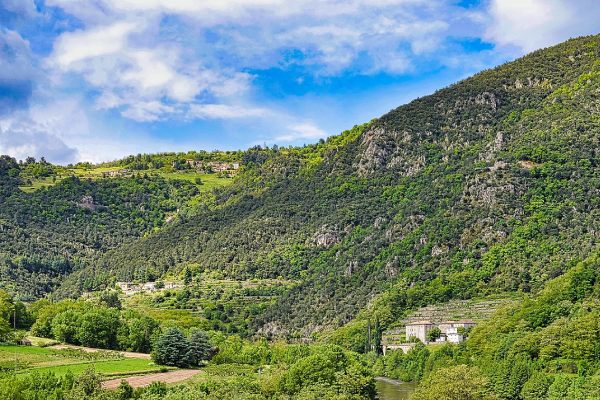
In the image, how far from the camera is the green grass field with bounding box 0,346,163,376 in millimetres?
102375

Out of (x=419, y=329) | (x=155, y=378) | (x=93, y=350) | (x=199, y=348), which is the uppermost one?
(x=93, y=350)

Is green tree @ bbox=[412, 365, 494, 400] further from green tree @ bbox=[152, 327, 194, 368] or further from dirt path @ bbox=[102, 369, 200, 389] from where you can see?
green tree @ bbox=[152, 327, 194, 368]

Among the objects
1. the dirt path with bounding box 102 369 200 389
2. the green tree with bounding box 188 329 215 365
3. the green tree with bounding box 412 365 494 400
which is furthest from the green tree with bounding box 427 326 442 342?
the green tree with bounding box 412 365 494 400

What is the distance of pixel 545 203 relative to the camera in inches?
7726

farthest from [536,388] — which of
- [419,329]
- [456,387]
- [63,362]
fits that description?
[419,329]

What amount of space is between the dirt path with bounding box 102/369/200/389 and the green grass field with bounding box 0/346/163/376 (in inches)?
105

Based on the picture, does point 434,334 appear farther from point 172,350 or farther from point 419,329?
point 172,350

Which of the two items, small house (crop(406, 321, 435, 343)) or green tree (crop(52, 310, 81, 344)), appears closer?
green tree (crop(52, 310, 81, 344))

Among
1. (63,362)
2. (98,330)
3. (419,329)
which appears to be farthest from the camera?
(419,329)

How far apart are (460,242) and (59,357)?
375 feet

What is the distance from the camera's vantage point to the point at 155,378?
104 m

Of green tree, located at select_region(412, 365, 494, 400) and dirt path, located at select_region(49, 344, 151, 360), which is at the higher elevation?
dirt path, located at select_region(49, 344, 151, 360)

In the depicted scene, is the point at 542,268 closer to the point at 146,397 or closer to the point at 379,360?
the point at 379,360

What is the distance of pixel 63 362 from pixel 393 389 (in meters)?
50.9
